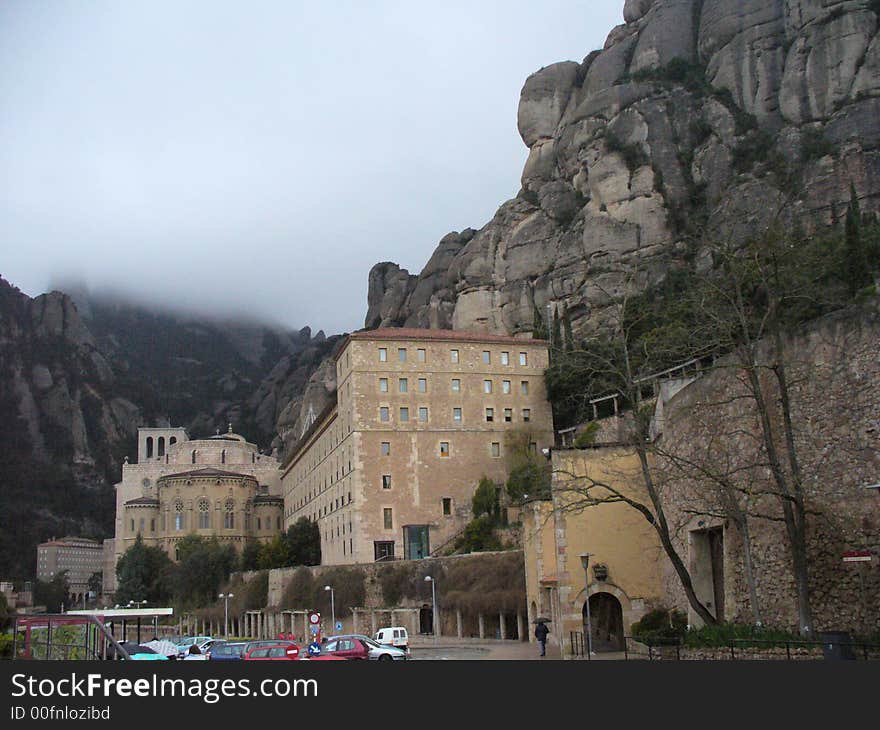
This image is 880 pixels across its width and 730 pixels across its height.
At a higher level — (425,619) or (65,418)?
(65,418)

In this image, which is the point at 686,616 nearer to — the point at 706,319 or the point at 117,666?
the point at 706,319

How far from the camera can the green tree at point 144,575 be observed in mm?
93125

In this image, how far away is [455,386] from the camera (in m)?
71.1

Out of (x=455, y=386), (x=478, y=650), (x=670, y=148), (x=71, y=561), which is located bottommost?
(x=478, y=650)

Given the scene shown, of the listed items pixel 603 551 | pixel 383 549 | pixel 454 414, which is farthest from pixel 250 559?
pixel 603 551

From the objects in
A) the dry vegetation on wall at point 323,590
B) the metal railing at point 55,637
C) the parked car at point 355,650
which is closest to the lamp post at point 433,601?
the dry vegetation on wall at point 323,590

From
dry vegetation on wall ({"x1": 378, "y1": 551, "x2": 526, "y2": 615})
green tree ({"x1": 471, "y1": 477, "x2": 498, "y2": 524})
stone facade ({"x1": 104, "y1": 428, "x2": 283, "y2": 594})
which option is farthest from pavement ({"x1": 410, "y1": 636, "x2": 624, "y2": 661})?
stone facade ({"x1": 104, "y1": 428, "x2": 283, "y2": 594})

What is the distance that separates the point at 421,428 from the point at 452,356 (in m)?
6.05

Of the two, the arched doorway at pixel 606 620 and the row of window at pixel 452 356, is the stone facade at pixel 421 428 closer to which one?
the row of window at pixel 452 356

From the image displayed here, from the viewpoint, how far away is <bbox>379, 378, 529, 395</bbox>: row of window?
227 feet

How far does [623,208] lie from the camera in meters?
93.8

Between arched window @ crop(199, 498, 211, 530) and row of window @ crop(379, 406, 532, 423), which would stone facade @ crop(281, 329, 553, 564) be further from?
arched window @ crop(199, 498, 211, 530)

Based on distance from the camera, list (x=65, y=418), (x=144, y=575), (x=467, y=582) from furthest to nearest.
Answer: (x=65, y=418) < (x=144, y=575) < (x=467, y=582)

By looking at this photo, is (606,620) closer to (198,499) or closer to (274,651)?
→ (274,651)
